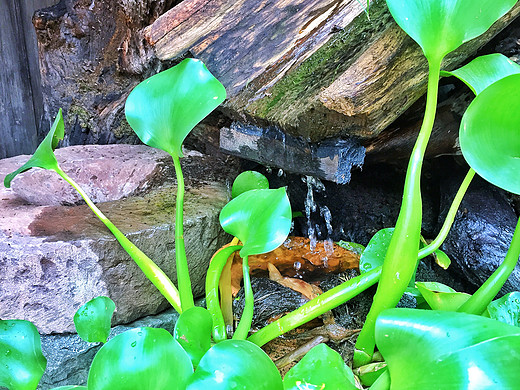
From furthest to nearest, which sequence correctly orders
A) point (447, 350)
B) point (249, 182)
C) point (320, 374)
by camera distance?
point (249, 182), point (320, 374), point (447, 350)

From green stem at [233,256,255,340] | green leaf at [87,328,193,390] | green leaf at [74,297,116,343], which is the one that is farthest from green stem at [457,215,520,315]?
green leaf at [74,297,116,343]

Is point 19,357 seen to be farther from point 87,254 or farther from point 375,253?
point 375,253

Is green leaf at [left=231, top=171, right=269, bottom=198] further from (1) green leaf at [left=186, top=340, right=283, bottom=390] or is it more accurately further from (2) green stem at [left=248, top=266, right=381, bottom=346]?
(1) green leaf at [left=186, top=340, right=283, bottom=390]

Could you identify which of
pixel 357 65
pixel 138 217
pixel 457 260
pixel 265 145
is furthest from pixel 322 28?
pixel 457 260

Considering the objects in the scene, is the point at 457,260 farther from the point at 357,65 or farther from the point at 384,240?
the point at 357,65

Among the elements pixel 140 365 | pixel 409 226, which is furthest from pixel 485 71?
pixel 140 365

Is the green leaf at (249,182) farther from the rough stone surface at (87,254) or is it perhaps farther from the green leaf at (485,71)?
the green leaf at (485,71)

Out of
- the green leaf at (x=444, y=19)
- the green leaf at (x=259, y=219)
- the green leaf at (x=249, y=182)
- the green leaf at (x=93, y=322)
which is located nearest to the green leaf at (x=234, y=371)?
the green leaf at (x=259, y=219)
